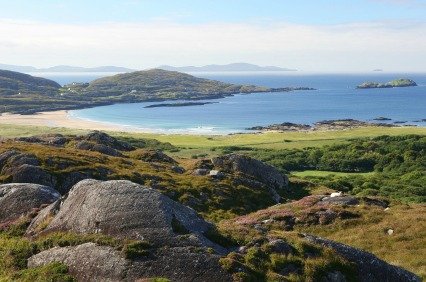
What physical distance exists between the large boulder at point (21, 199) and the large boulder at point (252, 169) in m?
34.9

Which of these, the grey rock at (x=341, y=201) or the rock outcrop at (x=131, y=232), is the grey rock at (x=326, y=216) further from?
the rock outcrop at (x=131, y=232)

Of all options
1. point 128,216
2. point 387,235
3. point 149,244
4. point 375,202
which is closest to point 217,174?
point 375,202

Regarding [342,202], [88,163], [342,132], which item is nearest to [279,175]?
[342,202]

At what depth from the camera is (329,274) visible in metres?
21.7

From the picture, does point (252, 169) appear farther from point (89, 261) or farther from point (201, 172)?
point (89, 261)

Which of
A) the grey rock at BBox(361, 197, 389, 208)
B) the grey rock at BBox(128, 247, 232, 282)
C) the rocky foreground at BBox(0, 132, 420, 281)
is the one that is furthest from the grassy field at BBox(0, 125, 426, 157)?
the grey rock at BBox(128, 247, 232, 282)

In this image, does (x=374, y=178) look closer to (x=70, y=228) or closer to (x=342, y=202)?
(x=342, y=202)

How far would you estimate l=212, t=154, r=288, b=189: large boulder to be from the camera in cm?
6475

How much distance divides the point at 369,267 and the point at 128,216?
11.6 m

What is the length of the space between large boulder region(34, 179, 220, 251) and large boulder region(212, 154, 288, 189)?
131 feet

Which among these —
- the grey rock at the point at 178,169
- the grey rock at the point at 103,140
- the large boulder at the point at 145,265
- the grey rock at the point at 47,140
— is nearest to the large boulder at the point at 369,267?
the large boulder at the point at 145,265

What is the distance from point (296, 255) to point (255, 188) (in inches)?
1409

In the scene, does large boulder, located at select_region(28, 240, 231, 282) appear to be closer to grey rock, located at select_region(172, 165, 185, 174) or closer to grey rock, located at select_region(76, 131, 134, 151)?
grey rock, located at select_region(172, 165, 185, 174)

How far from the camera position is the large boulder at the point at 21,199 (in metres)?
31.0
